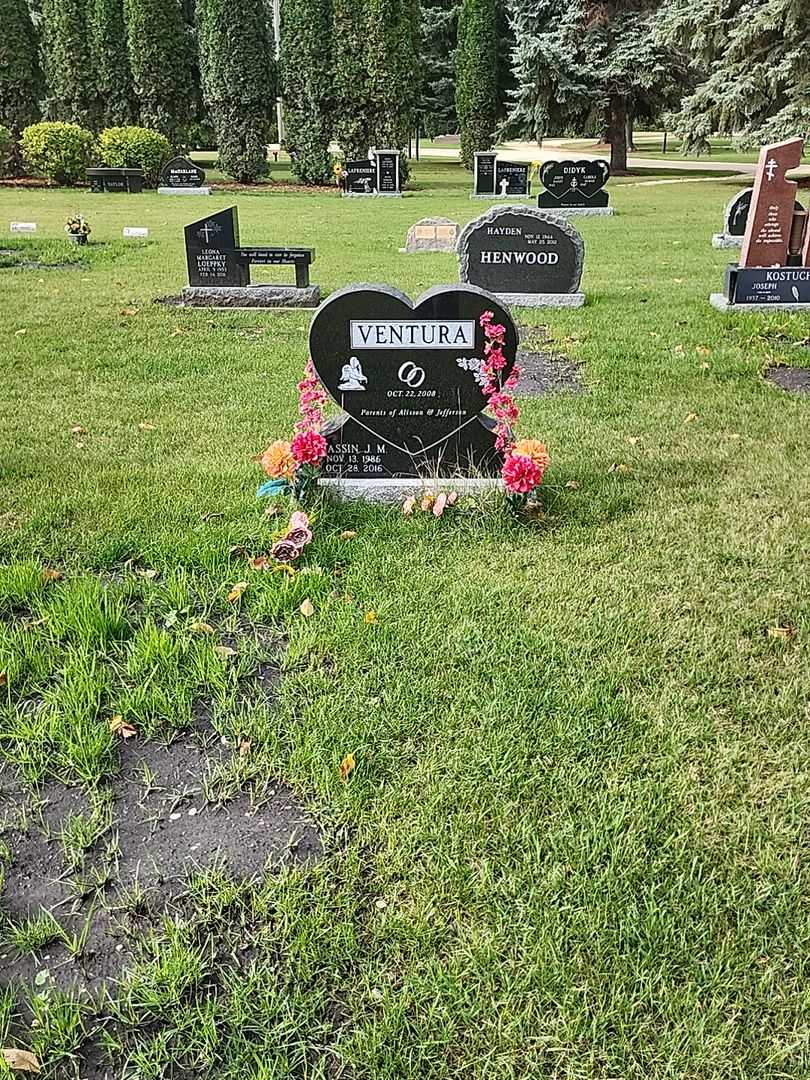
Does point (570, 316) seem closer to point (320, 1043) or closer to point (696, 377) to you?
point (696, 377)

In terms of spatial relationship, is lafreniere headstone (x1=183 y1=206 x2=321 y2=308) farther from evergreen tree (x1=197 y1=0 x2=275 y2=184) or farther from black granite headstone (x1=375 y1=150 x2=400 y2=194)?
evergreen tree (x1=197 y1=0 x2=275 y2=184)

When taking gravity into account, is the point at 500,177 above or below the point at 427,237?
above

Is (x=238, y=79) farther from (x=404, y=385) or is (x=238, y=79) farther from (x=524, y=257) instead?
(x=404, y=385)

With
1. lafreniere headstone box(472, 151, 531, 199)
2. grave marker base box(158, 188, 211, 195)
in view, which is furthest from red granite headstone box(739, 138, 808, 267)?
grave marker base box(158, 188, 211, 195)

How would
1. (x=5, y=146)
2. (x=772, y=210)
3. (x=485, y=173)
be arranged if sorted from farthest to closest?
1. (x=5, y=146)
2. (x=485, y=173)
3. (x=772, y=210)

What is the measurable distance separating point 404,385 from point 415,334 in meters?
0.26

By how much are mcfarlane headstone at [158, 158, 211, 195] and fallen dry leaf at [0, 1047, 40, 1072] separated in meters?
28.2

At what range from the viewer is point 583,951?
212 cm

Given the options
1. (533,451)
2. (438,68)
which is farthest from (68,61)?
(533,451)

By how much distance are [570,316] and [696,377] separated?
8.63ft

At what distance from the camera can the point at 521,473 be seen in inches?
164

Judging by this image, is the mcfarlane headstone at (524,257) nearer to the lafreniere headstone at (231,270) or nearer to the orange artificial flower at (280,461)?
the lafreniere headstone at (231,270)

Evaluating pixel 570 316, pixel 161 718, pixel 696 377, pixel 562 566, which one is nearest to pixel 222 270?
pixel 570 316

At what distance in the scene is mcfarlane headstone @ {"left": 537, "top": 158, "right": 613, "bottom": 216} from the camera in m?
20.1
